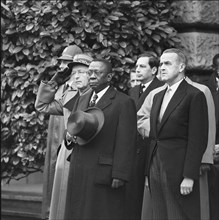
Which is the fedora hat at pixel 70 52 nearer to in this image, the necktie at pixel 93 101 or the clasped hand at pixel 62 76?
the clasped hand at pixel 62 76

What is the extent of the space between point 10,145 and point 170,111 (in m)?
3.20

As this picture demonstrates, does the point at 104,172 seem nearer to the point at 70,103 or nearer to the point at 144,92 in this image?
the point at 70,103

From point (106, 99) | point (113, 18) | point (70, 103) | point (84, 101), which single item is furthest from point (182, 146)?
point (113, 18)

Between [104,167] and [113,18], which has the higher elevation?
[113,18]

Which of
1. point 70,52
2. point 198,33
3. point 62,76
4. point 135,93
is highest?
point 198,33

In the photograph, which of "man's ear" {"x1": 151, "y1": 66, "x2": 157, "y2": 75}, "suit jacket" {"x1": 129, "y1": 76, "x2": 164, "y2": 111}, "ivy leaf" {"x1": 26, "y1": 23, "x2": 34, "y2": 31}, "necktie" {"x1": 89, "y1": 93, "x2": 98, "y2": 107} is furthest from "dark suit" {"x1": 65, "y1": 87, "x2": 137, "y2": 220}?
"ivy leaf" {"x1": 26, "y1": 23, "x2": 34, "y2": 31}

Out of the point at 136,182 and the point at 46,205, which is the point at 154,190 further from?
the point at 46,205

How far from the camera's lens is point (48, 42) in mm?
9180

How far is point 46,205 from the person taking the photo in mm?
8484

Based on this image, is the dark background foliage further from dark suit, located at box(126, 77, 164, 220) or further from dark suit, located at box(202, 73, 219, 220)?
dark suit, located at box(202, 73, 219, 220)

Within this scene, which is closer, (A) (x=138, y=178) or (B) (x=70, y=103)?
(B) (x=70, y=103)

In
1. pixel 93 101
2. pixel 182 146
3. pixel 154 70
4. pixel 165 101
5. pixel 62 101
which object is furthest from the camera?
pixel 154 70

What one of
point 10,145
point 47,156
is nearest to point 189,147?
point 47,156

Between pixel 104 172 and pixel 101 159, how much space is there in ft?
0.36
